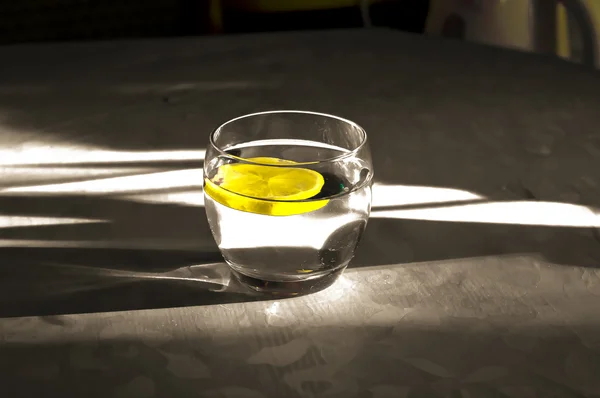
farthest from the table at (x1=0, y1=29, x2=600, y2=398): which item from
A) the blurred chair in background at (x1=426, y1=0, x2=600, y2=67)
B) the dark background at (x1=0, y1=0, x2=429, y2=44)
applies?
the dark background at (x1=0, y1=0, x2=429, y2=44)

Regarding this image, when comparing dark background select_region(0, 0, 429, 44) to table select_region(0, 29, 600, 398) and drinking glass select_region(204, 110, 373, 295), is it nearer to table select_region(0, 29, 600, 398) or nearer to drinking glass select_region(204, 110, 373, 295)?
table select_region(0, 29, 600, 398)

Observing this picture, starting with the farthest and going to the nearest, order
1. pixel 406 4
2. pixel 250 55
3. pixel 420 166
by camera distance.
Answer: pixel 406 4 → pixel 250 55 → pixel 420 166

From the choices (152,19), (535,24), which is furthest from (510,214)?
(152,19)

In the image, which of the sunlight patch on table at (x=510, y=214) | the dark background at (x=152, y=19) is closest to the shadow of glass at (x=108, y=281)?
the sunlight patch on table at (x=510, y=214)

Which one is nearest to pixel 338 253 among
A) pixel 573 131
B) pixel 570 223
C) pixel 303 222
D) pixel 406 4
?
pixel 303 222

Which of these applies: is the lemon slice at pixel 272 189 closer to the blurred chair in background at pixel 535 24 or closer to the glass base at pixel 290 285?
the glass base at pixel 290 285

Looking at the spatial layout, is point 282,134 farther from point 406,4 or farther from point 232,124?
point 406,4
